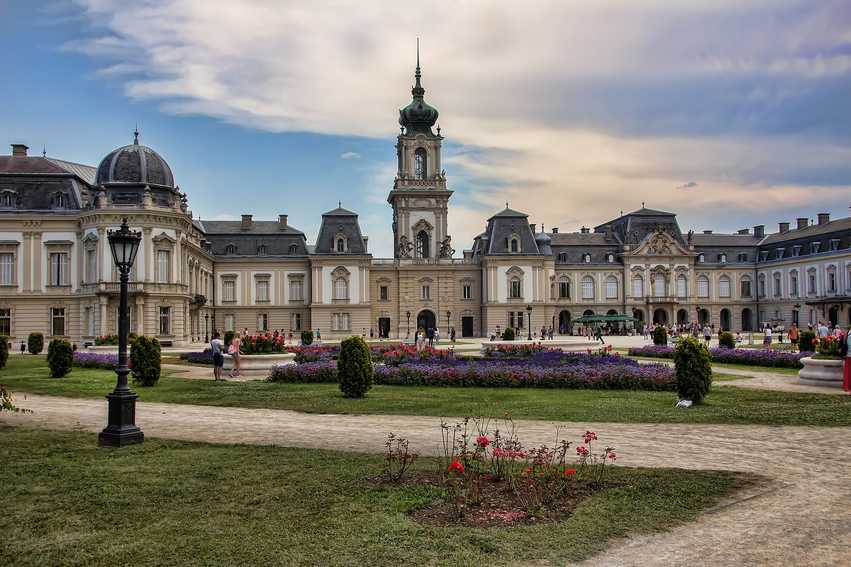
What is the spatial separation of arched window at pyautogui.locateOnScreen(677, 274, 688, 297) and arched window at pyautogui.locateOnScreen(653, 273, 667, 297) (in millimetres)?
1642

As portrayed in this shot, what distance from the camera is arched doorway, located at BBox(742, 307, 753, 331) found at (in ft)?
258

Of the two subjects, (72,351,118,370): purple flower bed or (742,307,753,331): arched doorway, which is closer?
(72,351,118,370): purple flower bed

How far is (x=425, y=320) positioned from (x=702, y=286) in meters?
32.3

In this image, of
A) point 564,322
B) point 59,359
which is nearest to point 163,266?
point 59,359

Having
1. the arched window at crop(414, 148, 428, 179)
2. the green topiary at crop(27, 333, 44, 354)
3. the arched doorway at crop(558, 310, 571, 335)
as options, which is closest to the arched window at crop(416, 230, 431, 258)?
the arched window at crop(414, 148, 428, 179)

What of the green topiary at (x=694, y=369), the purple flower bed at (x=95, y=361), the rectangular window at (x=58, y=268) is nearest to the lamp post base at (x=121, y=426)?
the green topiary at (x=694, y=369)

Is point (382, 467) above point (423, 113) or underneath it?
underneath

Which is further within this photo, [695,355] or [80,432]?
[695,355]

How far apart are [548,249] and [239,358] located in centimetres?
5279

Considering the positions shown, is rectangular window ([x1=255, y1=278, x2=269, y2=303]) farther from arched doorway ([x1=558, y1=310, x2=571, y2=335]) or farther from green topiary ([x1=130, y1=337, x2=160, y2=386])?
green topiary ([x1=130, y1=337, x2=160, y2=386])

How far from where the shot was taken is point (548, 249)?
72688 mm

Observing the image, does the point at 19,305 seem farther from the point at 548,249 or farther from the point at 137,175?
the point at 548,249

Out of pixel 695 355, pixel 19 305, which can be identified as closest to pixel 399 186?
pixel 19 305

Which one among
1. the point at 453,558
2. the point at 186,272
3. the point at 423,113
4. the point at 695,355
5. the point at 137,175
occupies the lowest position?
the point at 453,558
